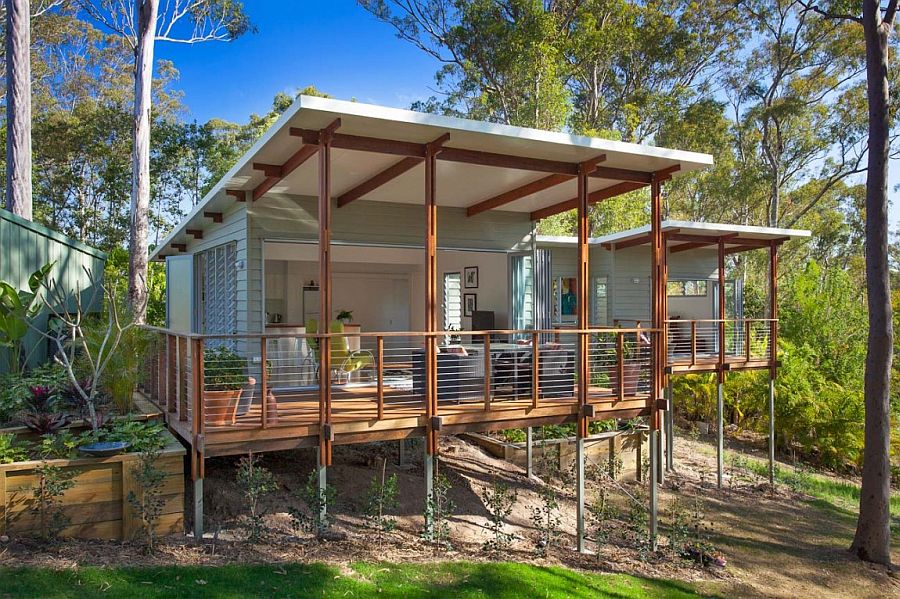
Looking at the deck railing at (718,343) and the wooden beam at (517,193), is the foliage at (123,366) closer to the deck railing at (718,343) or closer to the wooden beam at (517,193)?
the wooden beam at (517,193)

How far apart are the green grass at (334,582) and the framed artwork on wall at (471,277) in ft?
21.6

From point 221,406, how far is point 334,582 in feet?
5.97

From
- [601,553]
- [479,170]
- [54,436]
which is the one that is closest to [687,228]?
[479,170]

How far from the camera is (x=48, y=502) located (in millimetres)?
4785

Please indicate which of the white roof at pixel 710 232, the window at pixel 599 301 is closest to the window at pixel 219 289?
the white roof at pixel 710 232

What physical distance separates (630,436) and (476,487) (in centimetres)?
317

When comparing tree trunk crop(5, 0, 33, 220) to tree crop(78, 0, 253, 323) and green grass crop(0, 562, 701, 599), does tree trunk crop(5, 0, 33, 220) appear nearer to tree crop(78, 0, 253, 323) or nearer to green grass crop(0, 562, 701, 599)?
tree crop(78, 0, 253, 323)

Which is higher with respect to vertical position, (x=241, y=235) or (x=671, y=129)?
(x=671, y=129)

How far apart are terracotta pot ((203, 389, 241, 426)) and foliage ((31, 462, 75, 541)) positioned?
3.76ft

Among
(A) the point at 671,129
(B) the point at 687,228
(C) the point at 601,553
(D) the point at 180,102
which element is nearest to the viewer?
(C) the point at 601,553

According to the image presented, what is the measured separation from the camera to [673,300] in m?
16.7

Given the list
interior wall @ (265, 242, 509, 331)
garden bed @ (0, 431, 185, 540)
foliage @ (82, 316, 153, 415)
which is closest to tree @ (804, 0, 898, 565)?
interior wall @ (265, 242, 509, 331)

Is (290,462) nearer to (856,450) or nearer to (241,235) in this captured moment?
(241,235)

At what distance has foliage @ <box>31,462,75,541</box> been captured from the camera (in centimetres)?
475
